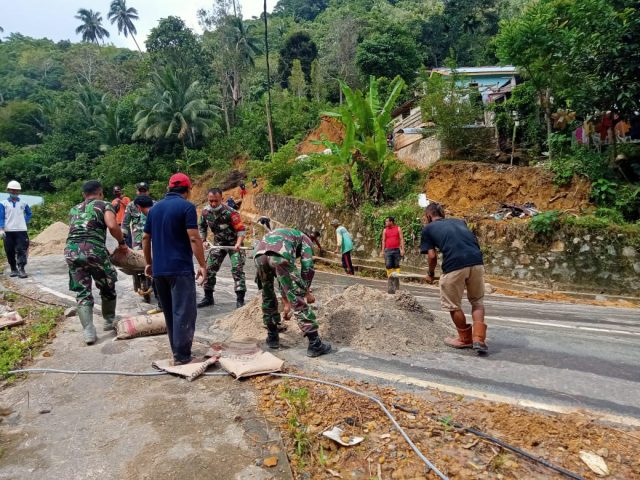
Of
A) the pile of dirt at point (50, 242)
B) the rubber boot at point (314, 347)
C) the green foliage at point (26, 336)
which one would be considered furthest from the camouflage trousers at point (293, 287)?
the pile of dirt at point (50, 242)

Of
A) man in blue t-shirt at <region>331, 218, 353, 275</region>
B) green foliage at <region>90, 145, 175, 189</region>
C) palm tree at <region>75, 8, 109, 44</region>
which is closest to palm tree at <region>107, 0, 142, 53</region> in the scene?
palm tree at <region>75, 8, 109, 44</region>

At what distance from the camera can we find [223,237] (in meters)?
7.18

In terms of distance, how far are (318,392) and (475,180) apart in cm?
1260

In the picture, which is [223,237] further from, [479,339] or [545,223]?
[545,223]

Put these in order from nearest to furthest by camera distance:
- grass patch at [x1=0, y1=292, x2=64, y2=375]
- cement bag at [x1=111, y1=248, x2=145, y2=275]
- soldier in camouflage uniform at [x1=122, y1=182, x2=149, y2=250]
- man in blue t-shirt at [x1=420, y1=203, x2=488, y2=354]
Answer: man in blue t-shirt at [x1=420, y1=203, x2=488, y2=354] < grass patch at [x1=0, y1=292, x2=64, y2=375] < cement bag at [x1=111, y1=248, x2=145, y2=275] < soldier in camouflage uniform at [x1=122, y1=182, x2=149, y2=250]

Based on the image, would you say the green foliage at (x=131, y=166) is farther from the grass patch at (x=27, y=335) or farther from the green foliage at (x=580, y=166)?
the grass patch at (x=27, y=335)

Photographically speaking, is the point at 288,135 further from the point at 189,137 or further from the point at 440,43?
the point at 440,43

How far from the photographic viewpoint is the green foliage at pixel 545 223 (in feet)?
37.8

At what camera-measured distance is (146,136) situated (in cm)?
3428

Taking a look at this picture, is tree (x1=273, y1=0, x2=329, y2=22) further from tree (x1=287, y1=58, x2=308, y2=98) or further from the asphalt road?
the asphalt road

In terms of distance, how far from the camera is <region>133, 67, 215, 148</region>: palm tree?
3328 cm

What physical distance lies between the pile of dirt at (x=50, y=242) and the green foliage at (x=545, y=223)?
14.1 m

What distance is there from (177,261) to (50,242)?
13.6m

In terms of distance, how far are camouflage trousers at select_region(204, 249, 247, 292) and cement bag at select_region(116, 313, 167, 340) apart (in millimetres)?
1478
